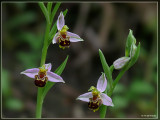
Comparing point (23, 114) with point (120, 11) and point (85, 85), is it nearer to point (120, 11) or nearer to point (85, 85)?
point (85, 85)

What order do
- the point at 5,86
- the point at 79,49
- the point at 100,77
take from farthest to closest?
the point at 79,49 → the point at 5,86 → the point at 100,77

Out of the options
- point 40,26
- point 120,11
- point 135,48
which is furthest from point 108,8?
point 135,48

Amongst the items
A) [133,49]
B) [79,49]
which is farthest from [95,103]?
[79,49]

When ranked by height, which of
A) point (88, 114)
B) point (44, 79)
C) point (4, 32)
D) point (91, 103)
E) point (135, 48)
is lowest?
point (88, 114)

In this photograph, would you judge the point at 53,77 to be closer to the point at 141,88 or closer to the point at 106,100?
the point at 106,100

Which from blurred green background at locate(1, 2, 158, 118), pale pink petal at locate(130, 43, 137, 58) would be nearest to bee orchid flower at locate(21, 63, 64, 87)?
pale pink petal at locate(130, 43, 137, 58)

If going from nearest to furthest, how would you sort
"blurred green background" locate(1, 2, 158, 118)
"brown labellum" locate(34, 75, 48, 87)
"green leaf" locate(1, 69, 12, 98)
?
"brown labellum" locate(34, 75, 48, 87) → "green leaf" locate(1, 69, 12, 98) → "blurred green background" locate(1, 2, 158, 118)

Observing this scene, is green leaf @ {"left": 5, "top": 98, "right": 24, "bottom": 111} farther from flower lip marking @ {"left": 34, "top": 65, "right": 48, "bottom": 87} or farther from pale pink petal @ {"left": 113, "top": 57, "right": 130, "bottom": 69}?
pale pink petal @ {"left": 113, "top": 57, "right": 130, "bottom": 69}

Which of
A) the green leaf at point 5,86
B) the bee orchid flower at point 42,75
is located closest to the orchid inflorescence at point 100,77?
the bee orchid flower at point 42,75
